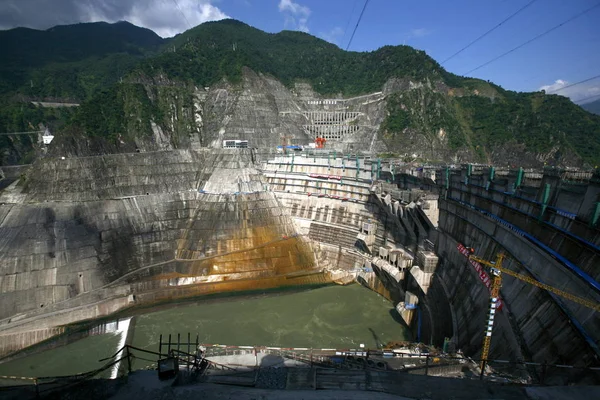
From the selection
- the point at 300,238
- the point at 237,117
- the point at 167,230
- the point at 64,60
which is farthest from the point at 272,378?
the point at 64,60

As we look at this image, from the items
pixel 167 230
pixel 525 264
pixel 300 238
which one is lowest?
pixel 167 230

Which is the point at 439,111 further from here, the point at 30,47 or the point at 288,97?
the point at 30,47

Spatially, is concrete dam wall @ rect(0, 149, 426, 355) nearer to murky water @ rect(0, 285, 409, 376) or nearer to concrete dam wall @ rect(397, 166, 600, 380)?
murky water @ rect(0, 285, 409, 376)

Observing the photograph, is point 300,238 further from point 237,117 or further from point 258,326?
point 237,117

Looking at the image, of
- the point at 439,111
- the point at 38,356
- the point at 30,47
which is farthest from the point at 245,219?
the point at 30,47

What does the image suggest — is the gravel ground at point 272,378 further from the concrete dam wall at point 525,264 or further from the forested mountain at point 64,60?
the forested mountain at point 64,60

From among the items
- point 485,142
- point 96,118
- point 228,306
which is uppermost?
point 485,142

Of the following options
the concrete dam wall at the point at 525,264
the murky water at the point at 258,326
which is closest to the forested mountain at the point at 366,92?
the murky water at the point at 258,326
